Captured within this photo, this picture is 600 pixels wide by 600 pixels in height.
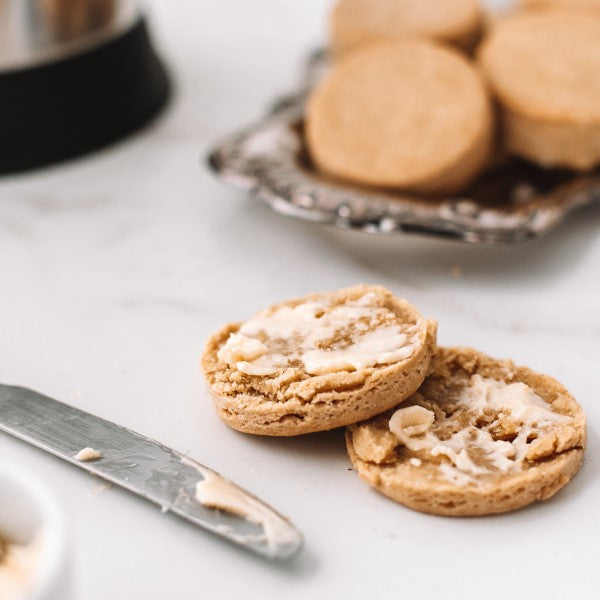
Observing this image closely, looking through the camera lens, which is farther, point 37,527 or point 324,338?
point 324,338

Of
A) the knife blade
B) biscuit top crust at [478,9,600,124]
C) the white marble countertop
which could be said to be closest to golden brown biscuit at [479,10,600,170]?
biscuit top crust at [478,9,600,124]

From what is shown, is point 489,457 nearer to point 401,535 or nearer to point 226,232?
point 401,535

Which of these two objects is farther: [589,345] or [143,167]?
[143,167]

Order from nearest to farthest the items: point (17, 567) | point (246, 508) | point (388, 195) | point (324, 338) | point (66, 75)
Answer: point (17, 567) < point (246, 508) < point (324, 338) < point (388, 195) < point (66, 75)

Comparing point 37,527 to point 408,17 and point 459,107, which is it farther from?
point 408,17

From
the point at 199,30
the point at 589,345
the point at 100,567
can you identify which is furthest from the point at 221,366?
the point at 199,30

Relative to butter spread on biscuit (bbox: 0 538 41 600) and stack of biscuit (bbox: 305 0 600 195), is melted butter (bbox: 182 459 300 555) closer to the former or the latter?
butter spread on biscuit (bbox: 0 538 41 600)

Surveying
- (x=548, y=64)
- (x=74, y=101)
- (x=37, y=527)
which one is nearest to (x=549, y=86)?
(x=548, y=64)
